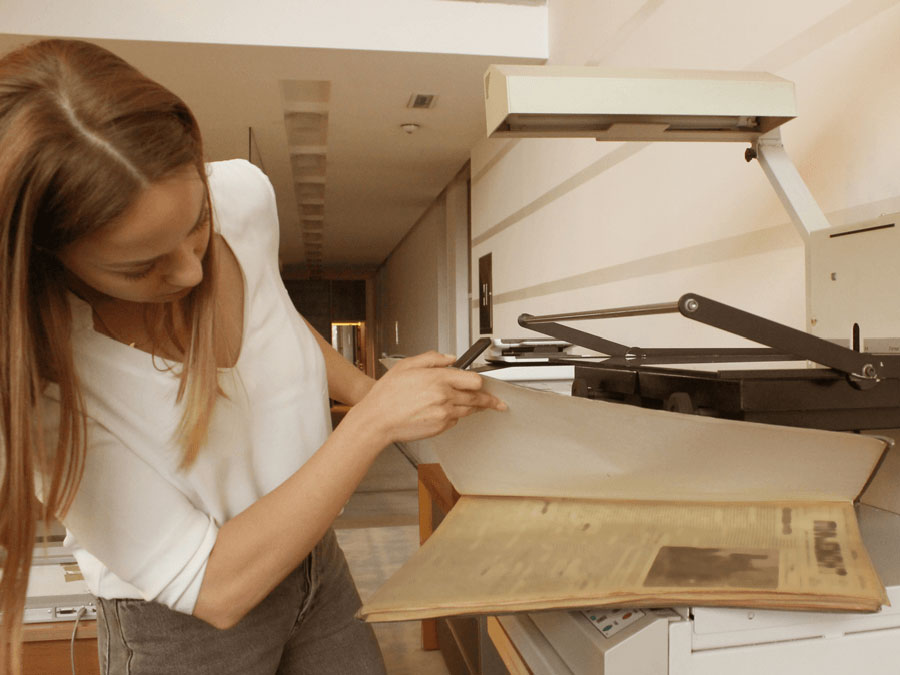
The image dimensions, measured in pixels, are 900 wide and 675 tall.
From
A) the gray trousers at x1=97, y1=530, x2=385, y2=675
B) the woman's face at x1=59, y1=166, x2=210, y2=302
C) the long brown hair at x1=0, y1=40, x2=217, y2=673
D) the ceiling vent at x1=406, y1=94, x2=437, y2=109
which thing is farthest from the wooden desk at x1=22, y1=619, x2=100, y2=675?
the ceiling vent at x1=406, y1=94, x2=437, y2=109

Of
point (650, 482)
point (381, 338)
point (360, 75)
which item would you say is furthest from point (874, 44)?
point (381, 338)

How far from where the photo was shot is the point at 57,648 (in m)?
1.64

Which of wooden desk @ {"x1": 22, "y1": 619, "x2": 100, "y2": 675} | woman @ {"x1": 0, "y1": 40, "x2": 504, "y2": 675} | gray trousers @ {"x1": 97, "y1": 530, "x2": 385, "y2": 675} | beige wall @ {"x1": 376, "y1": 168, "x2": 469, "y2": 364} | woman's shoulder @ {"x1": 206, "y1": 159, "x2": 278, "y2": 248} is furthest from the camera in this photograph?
beige wall @ {"x1": 376, "y1": 168, "x2": 469, "y2": 364}

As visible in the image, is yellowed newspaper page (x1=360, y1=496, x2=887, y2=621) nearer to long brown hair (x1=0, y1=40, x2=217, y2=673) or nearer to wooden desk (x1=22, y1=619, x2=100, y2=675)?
long brown hair (x1=0, y1=40, x2=217, y2=673)

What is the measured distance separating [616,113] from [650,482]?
0.44 meters

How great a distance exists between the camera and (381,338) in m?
11.2

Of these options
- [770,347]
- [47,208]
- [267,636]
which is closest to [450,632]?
[267,636]

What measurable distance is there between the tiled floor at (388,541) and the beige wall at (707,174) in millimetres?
1213

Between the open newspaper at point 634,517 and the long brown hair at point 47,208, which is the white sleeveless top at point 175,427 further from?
the open newspaper at point 634,517

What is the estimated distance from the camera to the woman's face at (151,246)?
618 millimetres

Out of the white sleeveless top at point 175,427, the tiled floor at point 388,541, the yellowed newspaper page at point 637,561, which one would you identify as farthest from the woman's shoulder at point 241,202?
the tiled floor at point 388,541

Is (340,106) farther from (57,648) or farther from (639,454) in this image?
(639,454)

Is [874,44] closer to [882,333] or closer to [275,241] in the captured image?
[882,333]

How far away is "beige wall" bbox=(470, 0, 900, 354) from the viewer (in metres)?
1.17
